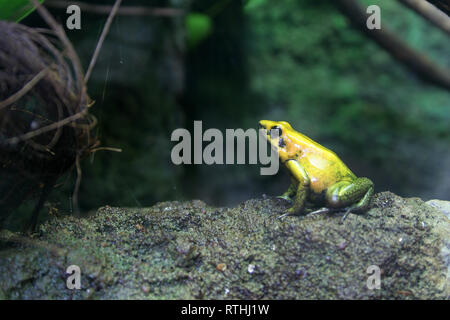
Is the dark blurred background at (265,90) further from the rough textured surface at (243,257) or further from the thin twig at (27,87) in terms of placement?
the thin twig at (27,87)

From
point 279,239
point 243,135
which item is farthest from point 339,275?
point 243,135

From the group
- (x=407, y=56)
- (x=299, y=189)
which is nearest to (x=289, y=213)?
(x=299, y=189)

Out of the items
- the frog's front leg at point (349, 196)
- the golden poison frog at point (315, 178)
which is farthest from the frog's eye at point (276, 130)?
the frog's front leg at point (349, 196)

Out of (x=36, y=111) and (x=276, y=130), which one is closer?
(x=36, y=111)

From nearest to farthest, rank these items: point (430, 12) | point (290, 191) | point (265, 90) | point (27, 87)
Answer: point (27, 87) → point (290, 191) → point (430, 12) → point (265, 90)

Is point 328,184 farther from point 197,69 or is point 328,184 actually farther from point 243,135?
point 197,69


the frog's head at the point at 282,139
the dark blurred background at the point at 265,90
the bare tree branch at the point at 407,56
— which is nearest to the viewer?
the frog's head at the point at 282,139

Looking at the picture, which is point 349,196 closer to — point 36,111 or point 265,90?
point 36,111

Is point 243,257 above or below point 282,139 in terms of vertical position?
below
